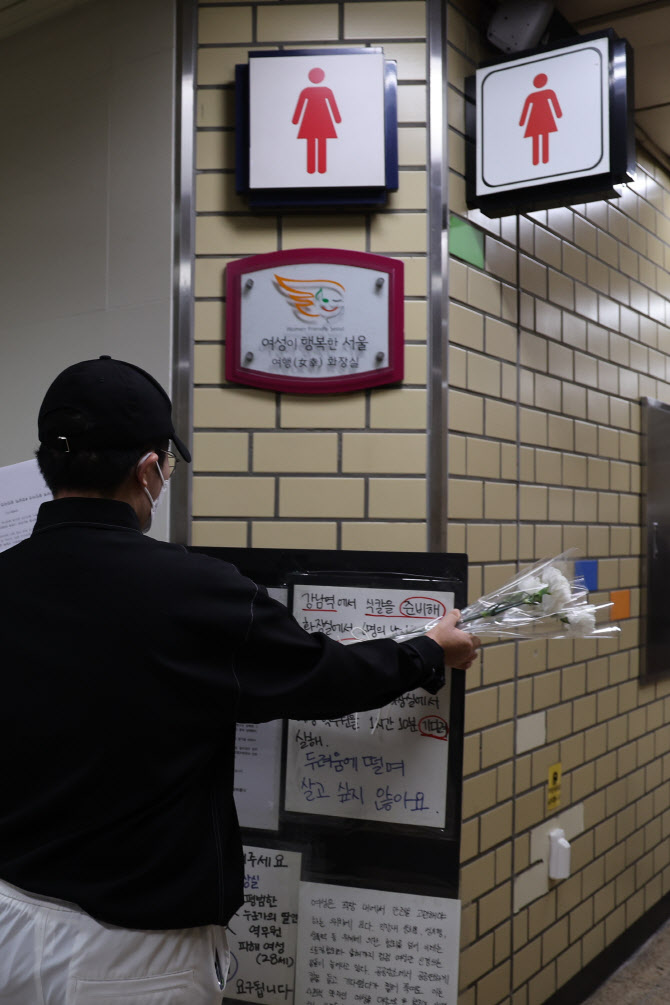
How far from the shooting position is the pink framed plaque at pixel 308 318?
7.83 feet

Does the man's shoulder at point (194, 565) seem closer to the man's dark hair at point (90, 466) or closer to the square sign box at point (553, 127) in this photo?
the man's dark hair at point (90, 466)

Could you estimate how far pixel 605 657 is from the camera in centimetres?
339

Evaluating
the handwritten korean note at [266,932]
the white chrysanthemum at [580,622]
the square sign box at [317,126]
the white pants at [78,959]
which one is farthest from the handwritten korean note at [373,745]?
the square sign box at [317,126]

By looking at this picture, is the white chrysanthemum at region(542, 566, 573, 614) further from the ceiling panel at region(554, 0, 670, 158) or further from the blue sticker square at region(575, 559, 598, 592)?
the ceiling panel at region(554, 0, 670, 158)

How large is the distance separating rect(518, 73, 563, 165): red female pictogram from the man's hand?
4.72 ft

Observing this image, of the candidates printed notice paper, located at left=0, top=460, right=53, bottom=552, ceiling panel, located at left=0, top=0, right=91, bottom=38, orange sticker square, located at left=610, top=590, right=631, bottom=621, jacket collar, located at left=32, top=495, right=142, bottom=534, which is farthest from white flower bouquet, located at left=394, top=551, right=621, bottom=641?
ceiling panel, located at left=0, top=0, right=91, bottom=38

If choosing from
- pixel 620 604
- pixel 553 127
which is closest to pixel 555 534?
pixel 620 604

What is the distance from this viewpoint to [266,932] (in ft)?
6.54

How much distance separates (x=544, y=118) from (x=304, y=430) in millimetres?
1135

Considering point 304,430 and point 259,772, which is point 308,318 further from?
point 259,772

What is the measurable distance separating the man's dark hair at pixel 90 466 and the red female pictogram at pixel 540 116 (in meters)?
1.60

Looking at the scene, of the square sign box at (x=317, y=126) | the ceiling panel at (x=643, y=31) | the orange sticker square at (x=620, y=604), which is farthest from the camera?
the orange sticker square at (x=620, y=604)

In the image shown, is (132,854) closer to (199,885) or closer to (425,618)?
(199,885)

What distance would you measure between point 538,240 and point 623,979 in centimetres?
287
